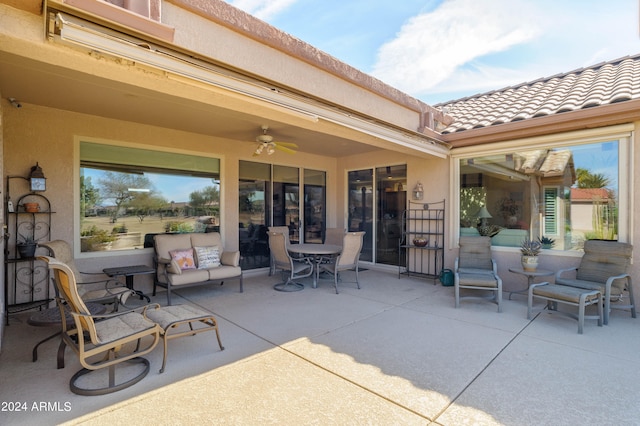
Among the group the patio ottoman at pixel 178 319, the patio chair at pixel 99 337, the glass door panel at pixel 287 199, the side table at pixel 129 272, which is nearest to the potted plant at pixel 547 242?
the glass door panel at pixel 287 199

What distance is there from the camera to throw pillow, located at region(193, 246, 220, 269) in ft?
18.0

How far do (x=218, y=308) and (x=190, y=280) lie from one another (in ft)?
2.29

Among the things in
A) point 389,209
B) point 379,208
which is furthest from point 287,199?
point 389,209

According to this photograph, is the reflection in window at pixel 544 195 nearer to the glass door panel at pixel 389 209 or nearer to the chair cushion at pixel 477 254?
the chair cushion at pixel 477 254

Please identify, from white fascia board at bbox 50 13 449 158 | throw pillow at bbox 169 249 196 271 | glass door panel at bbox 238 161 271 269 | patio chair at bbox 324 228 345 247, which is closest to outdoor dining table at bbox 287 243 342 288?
patio chair at bbox 324 228 345 247

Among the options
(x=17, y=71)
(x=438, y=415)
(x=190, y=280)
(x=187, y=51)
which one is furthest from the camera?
(x=190, y=280)

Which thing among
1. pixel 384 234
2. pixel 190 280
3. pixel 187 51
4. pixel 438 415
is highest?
pixel 187 51

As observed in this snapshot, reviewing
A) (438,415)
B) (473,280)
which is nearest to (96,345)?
(438,415)

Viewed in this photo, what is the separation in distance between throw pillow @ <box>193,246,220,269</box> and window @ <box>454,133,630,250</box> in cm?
464

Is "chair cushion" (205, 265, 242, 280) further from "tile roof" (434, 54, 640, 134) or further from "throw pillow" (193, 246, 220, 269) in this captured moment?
"tile roof" (434, 54, 640, 134)

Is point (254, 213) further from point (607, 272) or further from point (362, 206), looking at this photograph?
point (607, 272)

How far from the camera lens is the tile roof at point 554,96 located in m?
4.67

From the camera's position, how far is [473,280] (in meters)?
4.68

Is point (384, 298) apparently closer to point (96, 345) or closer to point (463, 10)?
point (96, 345)
